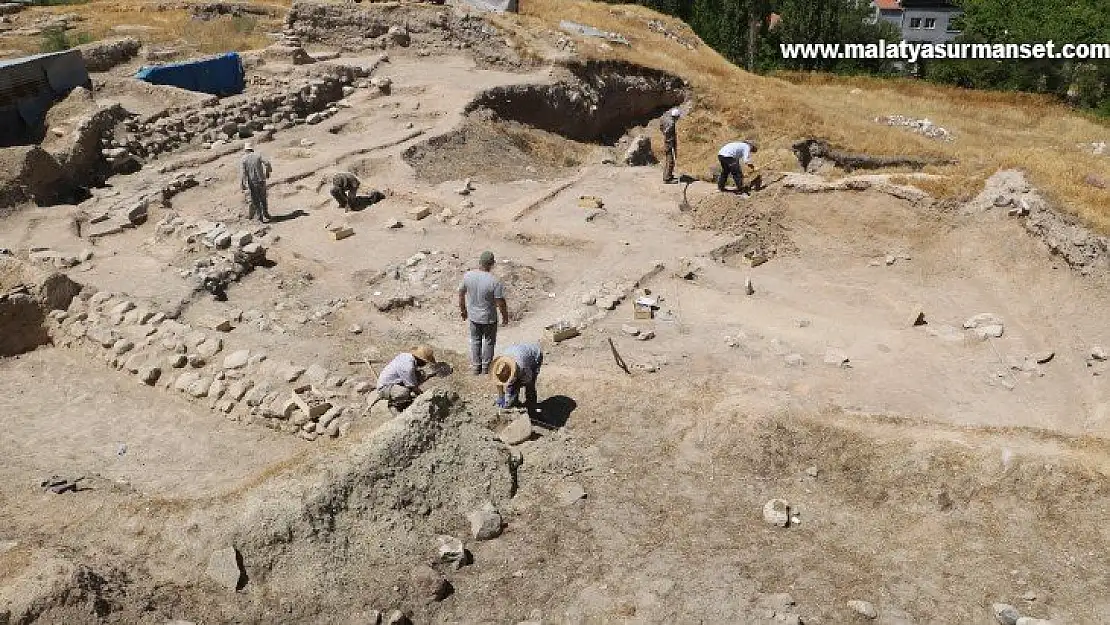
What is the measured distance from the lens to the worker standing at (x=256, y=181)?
46.4 feet

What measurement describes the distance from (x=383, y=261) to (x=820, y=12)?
37136 millimetres

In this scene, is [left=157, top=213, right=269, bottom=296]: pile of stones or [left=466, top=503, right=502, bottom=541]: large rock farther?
[left=157, top=213, right=269, bottom=296]: pile of stones

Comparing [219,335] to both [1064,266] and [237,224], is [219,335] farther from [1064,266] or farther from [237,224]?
[1064,266]

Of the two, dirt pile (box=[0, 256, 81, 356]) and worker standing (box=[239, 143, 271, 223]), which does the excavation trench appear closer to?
worker standing (box=[239, 143, 271, 223])

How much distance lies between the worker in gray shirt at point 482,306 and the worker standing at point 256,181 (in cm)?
695

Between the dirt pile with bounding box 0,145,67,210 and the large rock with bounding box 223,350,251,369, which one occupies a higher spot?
the dirt pile with bounding box 0,145,67,210

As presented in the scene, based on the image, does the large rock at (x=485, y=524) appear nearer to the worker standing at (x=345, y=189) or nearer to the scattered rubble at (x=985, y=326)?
the scattered rubble at (x=985, y=326)

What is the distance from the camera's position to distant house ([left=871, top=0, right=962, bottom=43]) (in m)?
50.1

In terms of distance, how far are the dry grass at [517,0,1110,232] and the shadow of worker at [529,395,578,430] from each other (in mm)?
8205

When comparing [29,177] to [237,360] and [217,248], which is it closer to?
[217,248]

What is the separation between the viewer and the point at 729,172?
50.0ft

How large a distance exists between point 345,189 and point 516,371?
8.35 metres

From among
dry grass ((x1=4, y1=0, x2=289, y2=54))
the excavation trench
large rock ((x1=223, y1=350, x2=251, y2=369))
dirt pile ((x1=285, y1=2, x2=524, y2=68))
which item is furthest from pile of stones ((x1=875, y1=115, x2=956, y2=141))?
large rock ((x1=223, y1=350, x2=251, y2=369))

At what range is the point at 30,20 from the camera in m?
28.5
